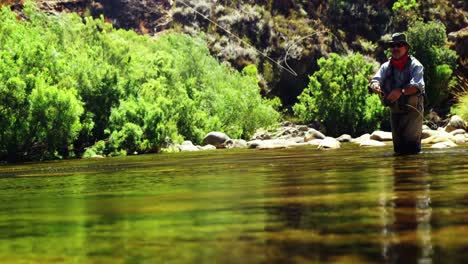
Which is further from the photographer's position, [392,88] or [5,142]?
[5,142]

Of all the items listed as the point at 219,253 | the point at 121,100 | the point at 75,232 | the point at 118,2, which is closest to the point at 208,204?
the point at 75,232

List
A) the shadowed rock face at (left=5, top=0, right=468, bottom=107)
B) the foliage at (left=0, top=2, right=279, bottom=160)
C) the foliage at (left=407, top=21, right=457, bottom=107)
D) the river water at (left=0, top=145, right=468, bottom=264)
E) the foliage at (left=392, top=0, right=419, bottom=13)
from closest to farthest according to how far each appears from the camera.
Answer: the river water at (left=0, top=145, right=468, bottom=264) < the foliage at (left=0, top=2, right=279, bottom=160) < the foliage at (left=407, top=21, right=457, bottom=107) < the shadowed rock face at (left=5, top=0, right=468, bottom=107) < the foliage at (left=392, top=0, right=419, bottom=13)

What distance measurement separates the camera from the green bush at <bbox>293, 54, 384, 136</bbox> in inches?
2084

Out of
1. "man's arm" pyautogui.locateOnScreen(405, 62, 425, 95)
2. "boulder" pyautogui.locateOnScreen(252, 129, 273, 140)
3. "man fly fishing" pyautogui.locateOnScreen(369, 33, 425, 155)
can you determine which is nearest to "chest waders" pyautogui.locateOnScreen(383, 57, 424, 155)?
"man fly fishing" pyautogui.locateOnScreen(369, 33, 425, 155)

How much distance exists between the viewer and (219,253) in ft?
8.74

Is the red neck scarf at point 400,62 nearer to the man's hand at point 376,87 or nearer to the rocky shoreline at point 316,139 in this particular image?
the man's hand at point 376,87

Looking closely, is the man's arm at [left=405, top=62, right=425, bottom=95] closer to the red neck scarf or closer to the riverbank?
the red neck scarf

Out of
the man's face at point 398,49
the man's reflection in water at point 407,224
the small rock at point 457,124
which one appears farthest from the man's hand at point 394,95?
the small rock at point 457,124

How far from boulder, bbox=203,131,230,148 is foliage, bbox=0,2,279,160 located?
4.12ft

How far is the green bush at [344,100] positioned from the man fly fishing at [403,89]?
40.7m

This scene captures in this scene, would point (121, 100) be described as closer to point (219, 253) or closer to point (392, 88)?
point (392, 88)

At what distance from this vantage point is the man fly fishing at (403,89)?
11.7 metres

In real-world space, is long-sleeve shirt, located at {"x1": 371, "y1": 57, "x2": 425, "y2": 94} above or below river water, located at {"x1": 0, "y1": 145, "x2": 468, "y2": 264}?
above

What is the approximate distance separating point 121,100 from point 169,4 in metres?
54.6
